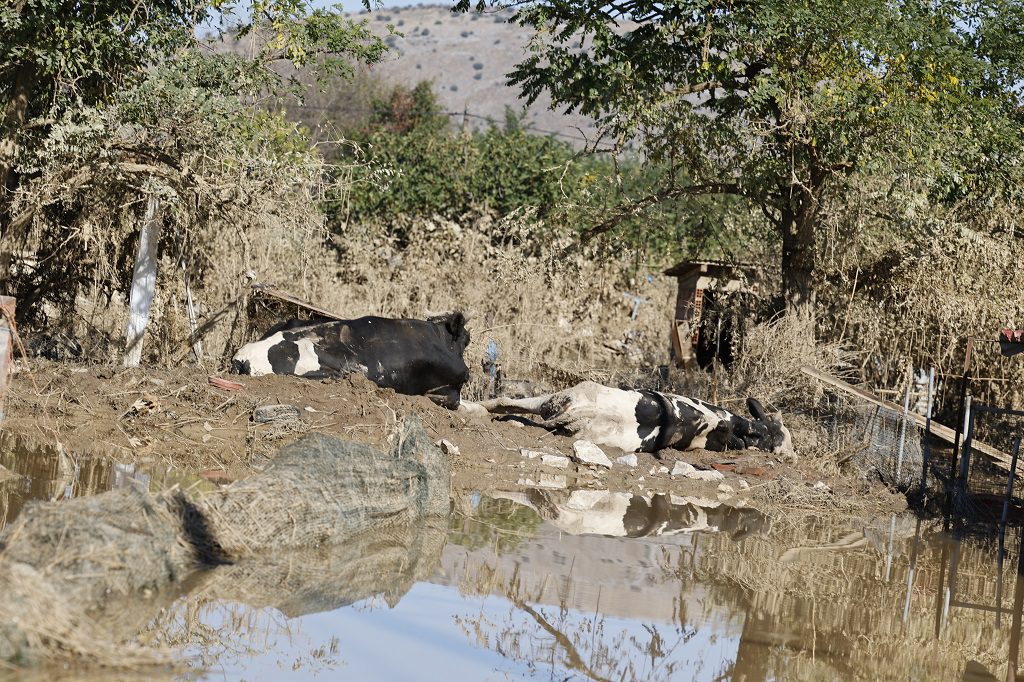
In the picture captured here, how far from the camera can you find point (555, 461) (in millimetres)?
10805

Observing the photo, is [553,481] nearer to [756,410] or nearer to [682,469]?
[682,469]

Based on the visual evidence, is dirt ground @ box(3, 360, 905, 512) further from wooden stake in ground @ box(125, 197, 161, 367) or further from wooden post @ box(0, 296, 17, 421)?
wooden stake in ground @ box(125, 197, 161, 367)

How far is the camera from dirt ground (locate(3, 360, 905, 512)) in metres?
9.10

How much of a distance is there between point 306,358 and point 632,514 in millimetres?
4496

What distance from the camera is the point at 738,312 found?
16969mm

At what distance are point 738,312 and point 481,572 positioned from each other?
11.0 meters

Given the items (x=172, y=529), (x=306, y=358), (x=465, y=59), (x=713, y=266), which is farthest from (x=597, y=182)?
(x=465, y=59)

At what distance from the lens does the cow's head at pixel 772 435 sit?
12.6 metres

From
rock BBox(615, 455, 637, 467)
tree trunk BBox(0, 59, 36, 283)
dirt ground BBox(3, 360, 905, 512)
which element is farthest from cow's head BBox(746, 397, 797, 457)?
tree trunk BBox(0, 59, 36, 283)

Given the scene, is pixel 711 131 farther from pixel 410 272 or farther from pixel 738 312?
pixel 410 272

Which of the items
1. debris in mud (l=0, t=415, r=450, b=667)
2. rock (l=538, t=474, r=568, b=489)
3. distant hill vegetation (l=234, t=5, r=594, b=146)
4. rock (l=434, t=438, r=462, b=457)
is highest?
distant hill vegetation (l=234, t=5, r=594, b=146)

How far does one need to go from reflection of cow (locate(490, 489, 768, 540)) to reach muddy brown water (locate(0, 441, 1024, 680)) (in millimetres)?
39

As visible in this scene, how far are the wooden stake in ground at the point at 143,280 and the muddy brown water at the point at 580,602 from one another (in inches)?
176

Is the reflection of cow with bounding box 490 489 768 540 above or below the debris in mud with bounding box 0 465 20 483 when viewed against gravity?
below
